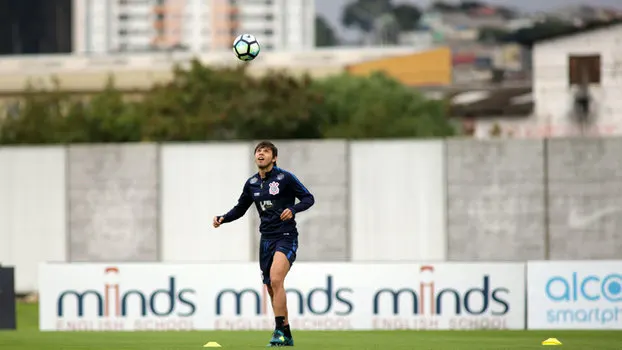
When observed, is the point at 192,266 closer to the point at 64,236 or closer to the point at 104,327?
the point at 104,327

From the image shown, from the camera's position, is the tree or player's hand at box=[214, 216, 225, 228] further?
the tree

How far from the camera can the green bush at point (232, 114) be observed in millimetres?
68938

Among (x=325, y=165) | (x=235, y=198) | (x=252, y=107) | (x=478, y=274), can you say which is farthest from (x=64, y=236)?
(x=252, y=107)

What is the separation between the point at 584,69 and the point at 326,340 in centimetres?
5696

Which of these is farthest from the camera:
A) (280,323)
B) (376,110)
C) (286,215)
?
(376,110)

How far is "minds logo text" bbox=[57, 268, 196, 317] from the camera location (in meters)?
28.8

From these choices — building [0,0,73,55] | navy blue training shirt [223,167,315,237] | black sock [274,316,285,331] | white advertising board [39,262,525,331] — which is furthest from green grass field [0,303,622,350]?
building [0,0,73,55]

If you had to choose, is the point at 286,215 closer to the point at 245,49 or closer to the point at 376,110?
the point at 245,49

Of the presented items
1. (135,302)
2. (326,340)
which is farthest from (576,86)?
(326,340)

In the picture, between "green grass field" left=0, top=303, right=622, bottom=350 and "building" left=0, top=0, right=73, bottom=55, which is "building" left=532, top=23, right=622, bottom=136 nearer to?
"green grass field" left=0, top=303, right=622, bottom=350

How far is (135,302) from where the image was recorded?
28.9 meters

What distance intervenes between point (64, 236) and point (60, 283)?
11.3 meters

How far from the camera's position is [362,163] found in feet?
131

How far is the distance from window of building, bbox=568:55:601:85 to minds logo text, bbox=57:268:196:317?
166ft
